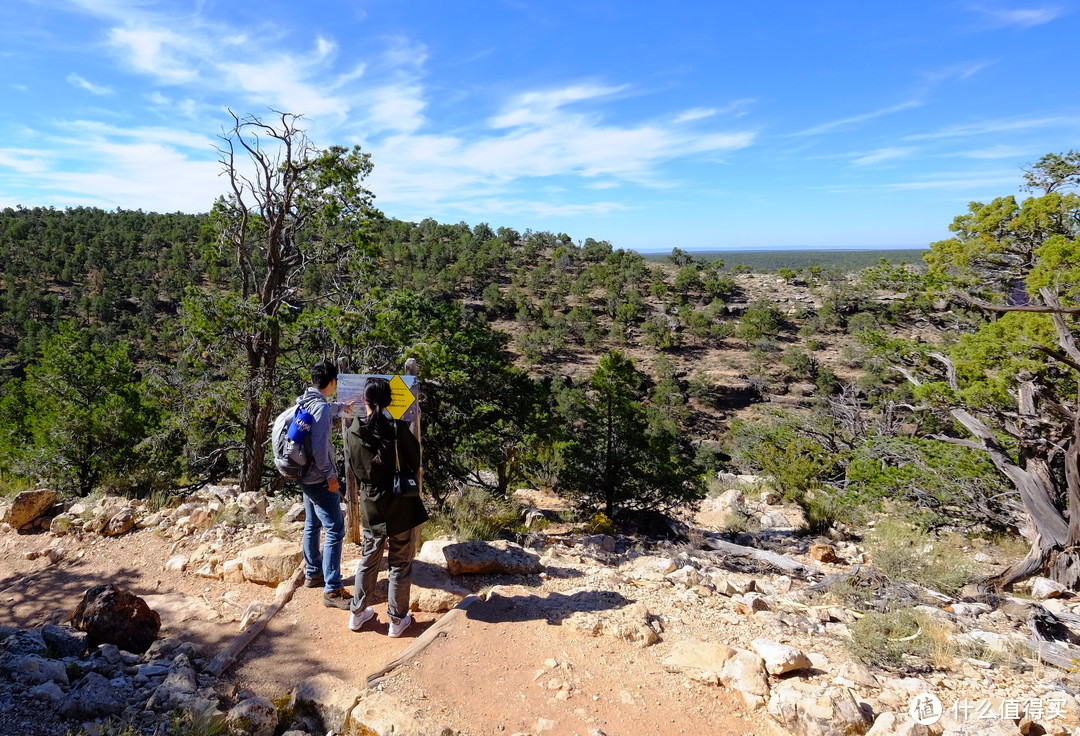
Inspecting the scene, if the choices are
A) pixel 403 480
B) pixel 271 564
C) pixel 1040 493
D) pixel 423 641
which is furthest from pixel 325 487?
pixel 1040 493

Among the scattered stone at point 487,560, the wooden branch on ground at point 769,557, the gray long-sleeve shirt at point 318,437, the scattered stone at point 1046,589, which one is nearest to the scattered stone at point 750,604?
the scattered stone at point 487,560

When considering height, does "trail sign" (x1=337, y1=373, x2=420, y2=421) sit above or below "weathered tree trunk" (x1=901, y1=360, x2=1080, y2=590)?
above

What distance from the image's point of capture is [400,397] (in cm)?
477

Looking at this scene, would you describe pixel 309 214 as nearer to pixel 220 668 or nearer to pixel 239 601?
pixel 239 601

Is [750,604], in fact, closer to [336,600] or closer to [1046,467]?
[336,600]

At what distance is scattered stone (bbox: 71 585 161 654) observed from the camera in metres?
3.93

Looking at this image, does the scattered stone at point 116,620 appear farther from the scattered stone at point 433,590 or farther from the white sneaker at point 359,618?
the scattered stone at point 433,590

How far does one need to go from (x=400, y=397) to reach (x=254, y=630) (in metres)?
2.00

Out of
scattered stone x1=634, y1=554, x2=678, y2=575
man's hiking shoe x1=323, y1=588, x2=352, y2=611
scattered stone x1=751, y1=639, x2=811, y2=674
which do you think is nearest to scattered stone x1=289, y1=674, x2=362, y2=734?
man's hiking shoe x1=323, y1=588, x2=352, y2=611

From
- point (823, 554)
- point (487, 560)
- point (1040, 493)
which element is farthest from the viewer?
point (823, 554)

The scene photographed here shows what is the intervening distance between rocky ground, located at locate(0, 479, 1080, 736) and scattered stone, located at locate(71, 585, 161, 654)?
0.08 m

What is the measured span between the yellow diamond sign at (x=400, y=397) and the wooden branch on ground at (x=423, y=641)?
162 cm

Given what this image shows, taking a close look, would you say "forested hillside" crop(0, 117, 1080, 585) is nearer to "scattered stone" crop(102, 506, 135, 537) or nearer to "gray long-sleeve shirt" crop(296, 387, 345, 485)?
"scattered stone" crop(102, 506, 135, 537)

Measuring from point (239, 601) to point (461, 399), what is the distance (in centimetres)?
555
